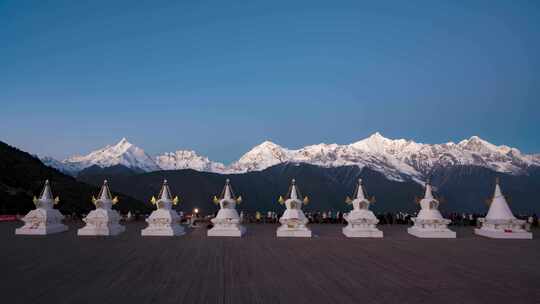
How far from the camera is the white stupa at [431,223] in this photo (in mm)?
30094

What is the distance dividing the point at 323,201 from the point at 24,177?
114m

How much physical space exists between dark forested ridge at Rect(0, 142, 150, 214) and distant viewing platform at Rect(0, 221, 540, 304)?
52349 mm

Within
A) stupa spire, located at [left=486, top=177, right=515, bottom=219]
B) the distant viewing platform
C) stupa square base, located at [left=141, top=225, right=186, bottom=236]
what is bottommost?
the distant viewing platform

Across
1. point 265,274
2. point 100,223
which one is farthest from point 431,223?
point 100,223

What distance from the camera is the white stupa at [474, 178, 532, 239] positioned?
30.1 meters

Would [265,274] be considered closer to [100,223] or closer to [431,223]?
[431,223]

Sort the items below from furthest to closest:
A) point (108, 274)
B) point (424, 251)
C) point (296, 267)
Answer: point (424, 251)
point (296, 267)
point (108, 274)

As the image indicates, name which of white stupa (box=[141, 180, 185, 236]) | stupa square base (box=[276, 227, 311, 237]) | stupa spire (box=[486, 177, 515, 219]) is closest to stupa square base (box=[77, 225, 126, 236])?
white stupa (box=[141, 180, 185, 236])

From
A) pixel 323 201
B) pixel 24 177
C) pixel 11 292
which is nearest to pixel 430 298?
pixel 11 292

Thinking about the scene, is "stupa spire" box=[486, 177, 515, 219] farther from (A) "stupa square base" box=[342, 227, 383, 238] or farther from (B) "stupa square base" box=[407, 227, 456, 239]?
(A) "stupa square base" box=[342, 227, 383, 238]

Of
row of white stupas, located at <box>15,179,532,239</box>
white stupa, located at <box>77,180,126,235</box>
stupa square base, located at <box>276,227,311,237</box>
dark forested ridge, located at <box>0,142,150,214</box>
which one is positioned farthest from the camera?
dark forested ridge, located at <box>0,142,150,214</box>

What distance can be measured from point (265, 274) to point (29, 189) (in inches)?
3330

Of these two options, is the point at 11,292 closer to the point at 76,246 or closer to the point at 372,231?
the point at 76,246

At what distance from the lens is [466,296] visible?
11.5 meters
